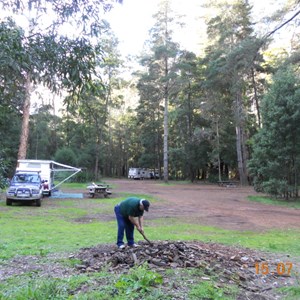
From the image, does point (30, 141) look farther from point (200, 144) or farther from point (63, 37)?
point (63, 37)

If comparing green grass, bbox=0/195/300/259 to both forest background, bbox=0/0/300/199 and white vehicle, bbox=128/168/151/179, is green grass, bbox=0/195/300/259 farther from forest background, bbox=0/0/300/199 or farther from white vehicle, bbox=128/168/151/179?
white vehicle, bbox=128/168/151/179

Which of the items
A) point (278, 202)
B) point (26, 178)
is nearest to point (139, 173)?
point (278, 202)

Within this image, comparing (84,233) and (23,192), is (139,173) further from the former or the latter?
(84,233)

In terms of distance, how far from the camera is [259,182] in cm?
2461

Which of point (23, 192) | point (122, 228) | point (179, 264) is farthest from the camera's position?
point (23, 192)

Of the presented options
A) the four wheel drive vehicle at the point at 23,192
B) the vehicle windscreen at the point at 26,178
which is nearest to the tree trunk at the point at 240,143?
the vehicle windscreen at the point at 26,178

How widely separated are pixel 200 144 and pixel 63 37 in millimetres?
43750

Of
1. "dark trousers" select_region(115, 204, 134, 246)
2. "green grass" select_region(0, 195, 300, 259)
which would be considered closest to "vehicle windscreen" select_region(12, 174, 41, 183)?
"green grass" select_region(0, 195, 300, 259)

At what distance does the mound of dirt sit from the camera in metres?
5.53

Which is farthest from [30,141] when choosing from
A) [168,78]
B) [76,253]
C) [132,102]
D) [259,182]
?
[76,253]

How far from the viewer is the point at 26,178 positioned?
18156 mm
